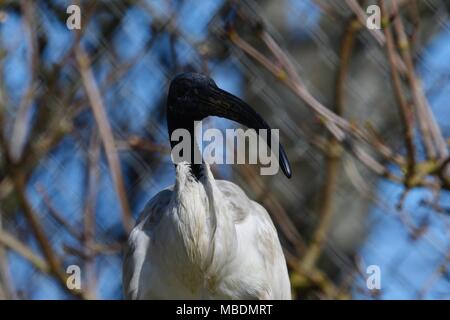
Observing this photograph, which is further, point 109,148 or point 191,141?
point 109,148

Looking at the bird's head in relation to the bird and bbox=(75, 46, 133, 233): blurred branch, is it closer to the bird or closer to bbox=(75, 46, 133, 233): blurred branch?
the bird

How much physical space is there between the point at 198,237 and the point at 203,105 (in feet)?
0.98

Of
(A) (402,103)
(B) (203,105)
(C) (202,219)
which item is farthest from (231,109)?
(A) (402,103)

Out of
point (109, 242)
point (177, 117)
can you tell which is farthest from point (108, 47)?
point (177, 117)

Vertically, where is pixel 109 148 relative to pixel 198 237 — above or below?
above

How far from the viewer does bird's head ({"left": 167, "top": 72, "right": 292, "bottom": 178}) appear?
8.87 ft

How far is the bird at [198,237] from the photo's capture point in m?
2.71

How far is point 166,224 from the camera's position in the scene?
2.76 meters

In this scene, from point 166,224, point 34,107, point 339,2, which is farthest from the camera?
point 34,107

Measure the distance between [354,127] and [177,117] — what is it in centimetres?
42

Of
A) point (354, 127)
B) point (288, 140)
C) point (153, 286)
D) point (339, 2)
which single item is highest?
point (339, 2)

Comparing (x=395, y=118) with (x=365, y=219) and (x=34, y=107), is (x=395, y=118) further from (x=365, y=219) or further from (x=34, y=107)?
(x=34, y=107)

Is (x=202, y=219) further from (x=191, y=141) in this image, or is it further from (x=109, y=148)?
(x=109, y=148)

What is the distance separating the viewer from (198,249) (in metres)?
2.75
